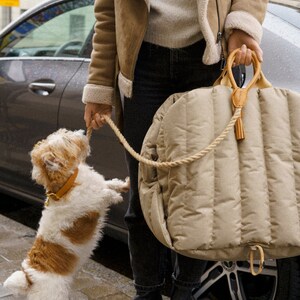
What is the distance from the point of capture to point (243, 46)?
7.23 feet

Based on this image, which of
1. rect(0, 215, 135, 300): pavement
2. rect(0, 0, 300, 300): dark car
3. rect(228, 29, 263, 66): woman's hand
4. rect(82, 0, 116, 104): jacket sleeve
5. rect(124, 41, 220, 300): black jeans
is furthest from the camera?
rect(0, 215, 135, 300): pavement

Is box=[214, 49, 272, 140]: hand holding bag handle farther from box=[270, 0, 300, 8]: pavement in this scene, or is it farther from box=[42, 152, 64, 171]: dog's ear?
box=[270, 0, 300, 8]: pavement

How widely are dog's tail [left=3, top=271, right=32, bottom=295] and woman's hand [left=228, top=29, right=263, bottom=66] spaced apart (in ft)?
4.96

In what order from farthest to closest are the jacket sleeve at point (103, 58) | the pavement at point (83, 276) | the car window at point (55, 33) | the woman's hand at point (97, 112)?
the car window at point (55, 33) → the pavement at point (83, 276) → the woman's hand at point (97, 112) → the jacket sleeve at point (103, 58)

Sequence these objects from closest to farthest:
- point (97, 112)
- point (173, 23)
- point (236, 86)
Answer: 1. point (236, 86)
2. point (173, 23)
3. point (97, 112)

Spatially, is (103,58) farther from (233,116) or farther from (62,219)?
(62,219)

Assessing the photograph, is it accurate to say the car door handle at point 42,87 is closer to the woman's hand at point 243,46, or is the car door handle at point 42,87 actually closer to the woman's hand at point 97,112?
the woman's hand at point 97,112

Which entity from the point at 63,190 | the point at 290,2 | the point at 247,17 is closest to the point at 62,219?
the point at 63,190

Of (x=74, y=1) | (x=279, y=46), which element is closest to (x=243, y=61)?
(x=279, y=46)

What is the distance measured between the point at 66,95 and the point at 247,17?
184 centimetres

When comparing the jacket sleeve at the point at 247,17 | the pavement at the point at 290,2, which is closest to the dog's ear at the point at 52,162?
the jacket sleeve at the point at 247,17

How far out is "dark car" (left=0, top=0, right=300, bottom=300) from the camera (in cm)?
287

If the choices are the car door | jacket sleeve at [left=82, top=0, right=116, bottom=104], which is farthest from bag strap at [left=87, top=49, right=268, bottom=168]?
the car door

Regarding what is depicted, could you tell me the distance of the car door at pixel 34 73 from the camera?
3998 millimetres
